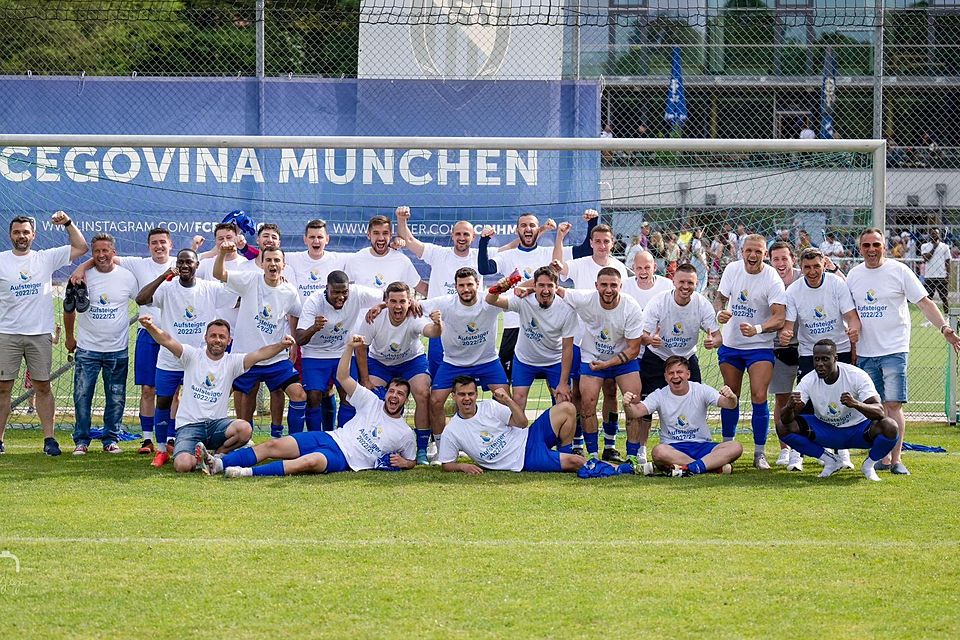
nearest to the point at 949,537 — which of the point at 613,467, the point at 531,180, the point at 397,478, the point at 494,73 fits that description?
the point at 613,467

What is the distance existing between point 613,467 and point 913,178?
1816 centimetres

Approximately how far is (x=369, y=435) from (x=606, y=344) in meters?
2.00

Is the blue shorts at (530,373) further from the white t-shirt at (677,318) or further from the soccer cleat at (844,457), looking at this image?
the soccer cleat at (844,457)

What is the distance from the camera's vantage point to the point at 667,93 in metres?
20.6

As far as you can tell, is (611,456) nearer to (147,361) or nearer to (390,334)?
(390,334)

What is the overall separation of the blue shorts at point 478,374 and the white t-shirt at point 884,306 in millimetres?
2791

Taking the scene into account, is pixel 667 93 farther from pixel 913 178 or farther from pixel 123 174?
pixel 123 174

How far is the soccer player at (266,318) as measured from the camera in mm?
9539

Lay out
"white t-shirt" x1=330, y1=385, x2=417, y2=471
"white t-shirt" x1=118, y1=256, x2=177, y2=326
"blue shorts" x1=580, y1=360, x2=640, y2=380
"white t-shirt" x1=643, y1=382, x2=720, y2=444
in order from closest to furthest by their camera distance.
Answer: "white t-shirt" x1=330, y1=385, x2=417, y2=471
"white t-shirt" x1=643, y1=382, x2=720, y2=444
"blue shorts" x1=580, y1=360, x2=640, y2=380
"white t-shirt" x1=118, y1=256, x2=177, y2=326

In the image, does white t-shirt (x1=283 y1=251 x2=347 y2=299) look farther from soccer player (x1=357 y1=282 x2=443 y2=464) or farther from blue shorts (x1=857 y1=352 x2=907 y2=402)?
blue shorts (x1=857 y1=352 x2=907 y2=402)

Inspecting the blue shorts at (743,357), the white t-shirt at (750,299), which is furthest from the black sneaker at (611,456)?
the white t-shirt at (750,299)

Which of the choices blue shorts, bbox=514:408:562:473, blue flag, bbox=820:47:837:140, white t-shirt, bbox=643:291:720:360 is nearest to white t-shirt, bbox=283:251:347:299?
blue shorts, bbox=514:408:562:473

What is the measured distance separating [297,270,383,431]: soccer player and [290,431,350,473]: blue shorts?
23.0 inches

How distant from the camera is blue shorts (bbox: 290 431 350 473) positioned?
8805 mm
